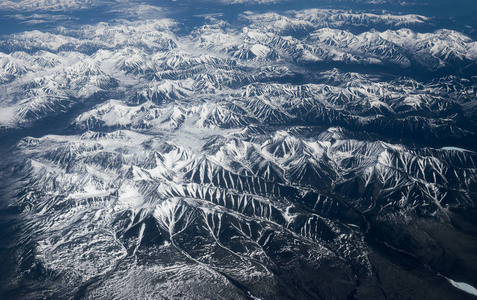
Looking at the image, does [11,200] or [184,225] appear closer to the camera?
[184,225]

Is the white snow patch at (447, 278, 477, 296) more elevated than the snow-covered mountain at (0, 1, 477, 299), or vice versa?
the snow-covered mountain at (0, 1, 477, 299)

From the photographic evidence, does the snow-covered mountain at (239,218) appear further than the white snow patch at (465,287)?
Yes

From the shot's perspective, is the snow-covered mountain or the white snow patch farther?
the snow-covered mountain

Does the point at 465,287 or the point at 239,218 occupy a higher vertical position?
the point at 239,218

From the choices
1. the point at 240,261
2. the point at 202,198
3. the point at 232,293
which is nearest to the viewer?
the point at 232,293

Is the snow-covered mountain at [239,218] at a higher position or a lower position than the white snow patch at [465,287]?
higher

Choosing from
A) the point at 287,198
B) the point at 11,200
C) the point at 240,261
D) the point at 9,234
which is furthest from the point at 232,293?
the point at 11,200

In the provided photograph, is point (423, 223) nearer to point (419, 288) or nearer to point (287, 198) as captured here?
point (419, 288)

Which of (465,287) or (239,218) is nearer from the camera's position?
(465,287)

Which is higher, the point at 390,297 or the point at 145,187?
the point at 145,187

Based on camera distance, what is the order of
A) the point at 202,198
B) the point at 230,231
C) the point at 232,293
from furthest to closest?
the point at 202,198 → the point at 230,231 → the point at 232,293

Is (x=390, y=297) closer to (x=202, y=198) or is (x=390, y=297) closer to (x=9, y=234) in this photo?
(x=202, y=198)
